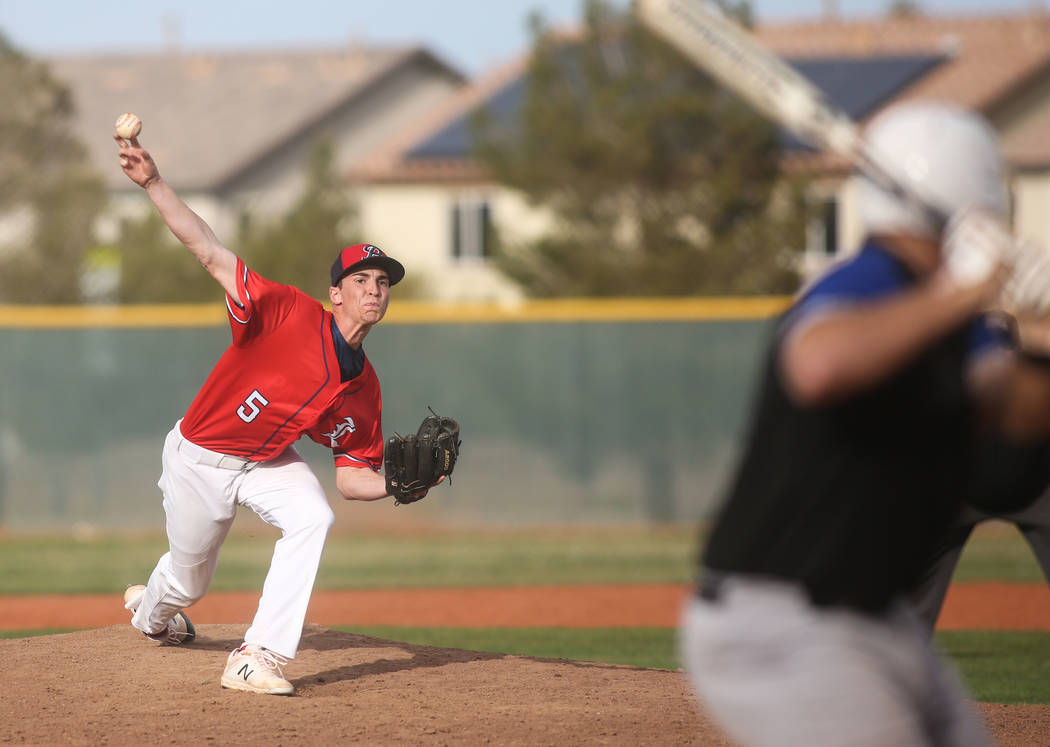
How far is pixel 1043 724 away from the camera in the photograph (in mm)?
5746

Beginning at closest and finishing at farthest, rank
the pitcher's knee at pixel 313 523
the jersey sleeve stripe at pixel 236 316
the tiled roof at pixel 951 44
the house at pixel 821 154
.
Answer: the jersey sleeve stripe at pixel 236 316
the pitcher's knee at pixel 313 523
the house at pixel 821 154
the tiled roof at pixel 951 44

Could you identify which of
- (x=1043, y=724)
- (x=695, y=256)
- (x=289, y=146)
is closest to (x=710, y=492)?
(x=695, y=256)

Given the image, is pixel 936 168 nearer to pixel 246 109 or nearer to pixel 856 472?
pixel 856 472

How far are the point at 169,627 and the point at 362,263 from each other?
2.05 meters

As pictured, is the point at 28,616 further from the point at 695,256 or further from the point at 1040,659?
the point at 695,256

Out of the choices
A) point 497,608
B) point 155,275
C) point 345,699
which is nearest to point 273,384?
point 345,699

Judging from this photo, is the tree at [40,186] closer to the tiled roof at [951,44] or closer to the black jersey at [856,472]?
the tiled roof at [951,44]

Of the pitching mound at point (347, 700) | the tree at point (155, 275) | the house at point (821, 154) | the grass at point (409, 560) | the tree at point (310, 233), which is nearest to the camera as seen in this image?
the pitching mound at point (347, 700)

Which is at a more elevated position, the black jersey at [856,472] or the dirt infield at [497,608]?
the black jersey at [856,472]

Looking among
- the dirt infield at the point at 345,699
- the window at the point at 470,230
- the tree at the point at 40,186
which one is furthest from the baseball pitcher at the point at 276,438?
the window at the point at 470,230

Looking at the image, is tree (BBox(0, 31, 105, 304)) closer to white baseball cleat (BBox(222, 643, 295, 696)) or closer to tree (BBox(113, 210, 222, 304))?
tree (BBox(113, 210, 222, 304))

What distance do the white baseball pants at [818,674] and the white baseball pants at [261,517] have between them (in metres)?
3.05

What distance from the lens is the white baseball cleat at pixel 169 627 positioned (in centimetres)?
645

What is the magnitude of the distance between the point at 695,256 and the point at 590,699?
1432cm
